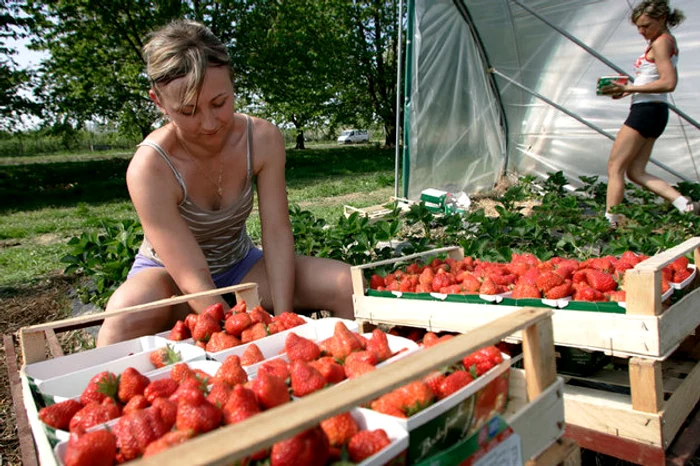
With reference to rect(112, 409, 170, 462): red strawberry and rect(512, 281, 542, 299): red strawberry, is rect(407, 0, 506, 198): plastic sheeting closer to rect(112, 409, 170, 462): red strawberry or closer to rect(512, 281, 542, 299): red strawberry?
rect(512, 281, 542, 299): red strawberry

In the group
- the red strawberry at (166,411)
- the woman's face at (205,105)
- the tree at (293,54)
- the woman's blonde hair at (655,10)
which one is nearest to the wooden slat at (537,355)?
the red strawberry at (166,411)

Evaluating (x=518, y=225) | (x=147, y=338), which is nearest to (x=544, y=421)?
(x=147, y=338)

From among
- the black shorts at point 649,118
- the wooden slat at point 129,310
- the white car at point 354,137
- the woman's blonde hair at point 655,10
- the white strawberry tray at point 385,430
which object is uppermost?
the white car at point 354,137

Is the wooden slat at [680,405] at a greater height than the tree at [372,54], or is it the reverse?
the tree at [372,54]

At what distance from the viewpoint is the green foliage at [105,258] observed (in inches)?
138

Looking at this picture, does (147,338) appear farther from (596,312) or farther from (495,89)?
(495,89)

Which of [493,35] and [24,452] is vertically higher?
[493,35]

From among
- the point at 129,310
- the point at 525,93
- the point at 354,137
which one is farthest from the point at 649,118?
the point at 354,137

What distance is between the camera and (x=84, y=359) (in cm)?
181

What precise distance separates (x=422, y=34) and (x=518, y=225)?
3437mm

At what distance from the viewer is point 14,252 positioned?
6203mm

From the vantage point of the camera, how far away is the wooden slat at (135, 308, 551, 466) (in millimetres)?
676

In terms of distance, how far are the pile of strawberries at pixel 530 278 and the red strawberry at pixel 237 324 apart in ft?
2.20

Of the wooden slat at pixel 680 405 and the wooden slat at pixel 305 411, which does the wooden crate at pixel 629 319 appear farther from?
the wooden slat at pixel 305 411
